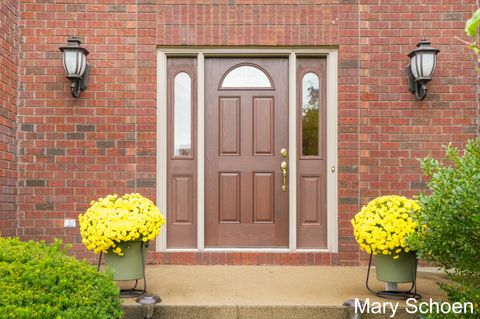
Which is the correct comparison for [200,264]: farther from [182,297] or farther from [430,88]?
[430,88]

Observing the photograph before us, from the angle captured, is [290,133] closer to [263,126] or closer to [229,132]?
[263,126]

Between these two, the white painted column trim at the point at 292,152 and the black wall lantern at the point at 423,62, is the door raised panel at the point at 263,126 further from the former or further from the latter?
the black wall lantern at the point at 423,62

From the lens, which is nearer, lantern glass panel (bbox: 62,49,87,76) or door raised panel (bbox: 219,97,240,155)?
lantern glass panel (bbox: 62,49,87,76)

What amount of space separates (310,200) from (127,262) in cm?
218

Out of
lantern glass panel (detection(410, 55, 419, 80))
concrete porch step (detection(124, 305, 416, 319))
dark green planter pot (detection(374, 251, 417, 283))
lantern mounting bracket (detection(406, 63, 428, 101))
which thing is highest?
lantern glass panel (detection(410, 55, 419, 80))

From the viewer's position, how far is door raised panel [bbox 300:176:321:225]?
17.7 feet

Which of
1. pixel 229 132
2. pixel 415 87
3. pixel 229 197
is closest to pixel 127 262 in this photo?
pixel 229 197

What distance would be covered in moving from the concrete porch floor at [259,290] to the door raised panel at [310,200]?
49 cm

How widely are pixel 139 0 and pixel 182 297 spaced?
3.03 meters

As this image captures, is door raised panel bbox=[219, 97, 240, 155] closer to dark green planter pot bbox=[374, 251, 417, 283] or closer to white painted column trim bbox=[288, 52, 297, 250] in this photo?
white painted column trim bbox=[288, 52, 297, 250]

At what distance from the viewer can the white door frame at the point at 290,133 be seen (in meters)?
5.32

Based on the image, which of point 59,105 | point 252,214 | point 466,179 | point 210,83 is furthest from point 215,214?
point 466,179

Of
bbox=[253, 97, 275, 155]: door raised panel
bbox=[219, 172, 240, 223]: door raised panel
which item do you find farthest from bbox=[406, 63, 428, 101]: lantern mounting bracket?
bbox=[219, 172, 240, 223]: door raised panel

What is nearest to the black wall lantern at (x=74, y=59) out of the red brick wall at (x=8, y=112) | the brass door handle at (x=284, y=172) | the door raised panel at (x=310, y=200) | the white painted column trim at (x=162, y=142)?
the red brick wall at (x=8, y=112)
